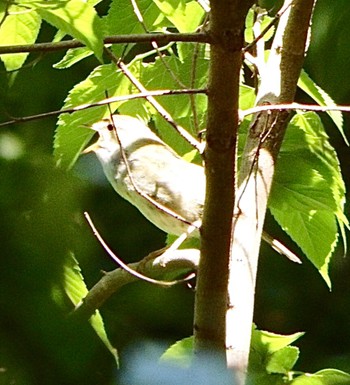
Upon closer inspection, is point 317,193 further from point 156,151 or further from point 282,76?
point 156,151

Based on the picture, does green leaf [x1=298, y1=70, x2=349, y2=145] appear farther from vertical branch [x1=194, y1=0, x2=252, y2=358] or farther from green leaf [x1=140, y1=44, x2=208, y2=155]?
vertical branch [x1=194, y1=0, x2=252, y2=358]

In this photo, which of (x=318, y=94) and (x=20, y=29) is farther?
(x=318, y=94)

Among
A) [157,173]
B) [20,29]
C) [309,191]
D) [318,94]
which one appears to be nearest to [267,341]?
[309,191]

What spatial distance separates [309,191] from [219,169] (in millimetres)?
338

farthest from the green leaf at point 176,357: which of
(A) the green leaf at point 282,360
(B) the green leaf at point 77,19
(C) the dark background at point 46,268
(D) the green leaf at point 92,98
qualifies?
(D) the green leaf at point 92,98

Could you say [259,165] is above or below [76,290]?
below

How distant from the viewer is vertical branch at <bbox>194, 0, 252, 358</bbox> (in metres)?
0.51

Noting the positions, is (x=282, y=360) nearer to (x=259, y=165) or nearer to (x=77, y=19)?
(x=259, y=165)

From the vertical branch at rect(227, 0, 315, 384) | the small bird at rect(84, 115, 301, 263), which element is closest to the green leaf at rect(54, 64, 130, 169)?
the vertical branch at rect(227, 0, 315, 384)

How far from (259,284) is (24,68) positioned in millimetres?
898

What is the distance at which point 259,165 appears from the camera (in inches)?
34.0

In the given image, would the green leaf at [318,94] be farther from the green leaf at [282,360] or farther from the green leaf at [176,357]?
the green leaf at [176,357]

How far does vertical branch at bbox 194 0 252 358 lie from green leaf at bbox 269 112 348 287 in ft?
0.89

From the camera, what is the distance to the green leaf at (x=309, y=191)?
3.00 ft
